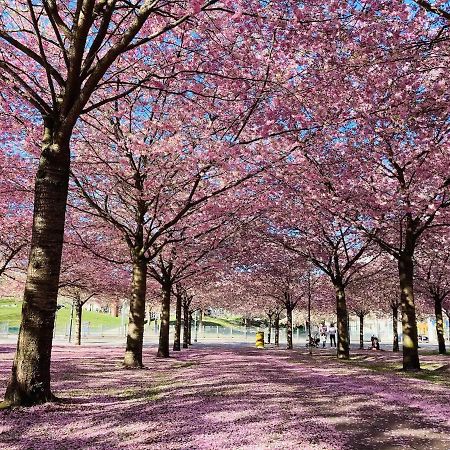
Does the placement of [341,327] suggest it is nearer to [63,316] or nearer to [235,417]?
[235,417]

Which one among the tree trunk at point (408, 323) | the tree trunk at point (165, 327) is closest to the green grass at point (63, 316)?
the tree trunk at point (165, 327)

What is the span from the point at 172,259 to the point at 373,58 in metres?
15.2

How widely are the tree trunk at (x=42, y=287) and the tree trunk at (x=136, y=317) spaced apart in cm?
812

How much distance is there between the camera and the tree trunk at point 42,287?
7.68m

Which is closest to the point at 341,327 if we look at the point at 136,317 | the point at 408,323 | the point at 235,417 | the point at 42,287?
the point at 408,323

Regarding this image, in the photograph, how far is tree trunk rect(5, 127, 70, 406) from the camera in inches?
302

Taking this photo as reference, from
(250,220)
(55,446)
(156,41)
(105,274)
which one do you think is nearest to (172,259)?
(250,220)

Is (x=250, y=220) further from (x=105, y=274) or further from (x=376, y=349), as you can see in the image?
(x=376, y=349)

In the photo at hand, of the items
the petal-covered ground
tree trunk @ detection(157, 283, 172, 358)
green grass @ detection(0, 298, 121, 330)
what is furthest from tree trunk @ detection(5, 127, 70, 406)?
green grass @ detection(0, 298, 121, 330)

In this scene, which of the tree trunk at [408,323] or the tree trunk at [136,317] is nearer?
the tree trunk at [136,317]

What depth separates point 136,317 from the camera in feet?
52.6

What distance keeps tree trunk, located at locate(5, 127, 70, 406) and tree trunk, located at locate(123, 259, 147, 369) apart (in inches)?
320

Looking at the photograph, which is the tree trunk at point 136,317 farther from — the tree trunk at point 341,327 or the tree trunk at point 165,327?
the tree trunk at point 341,327

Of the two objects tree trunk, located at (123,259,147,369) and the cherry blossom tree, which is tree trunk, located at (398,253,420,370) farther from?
the cherry blossom tree
